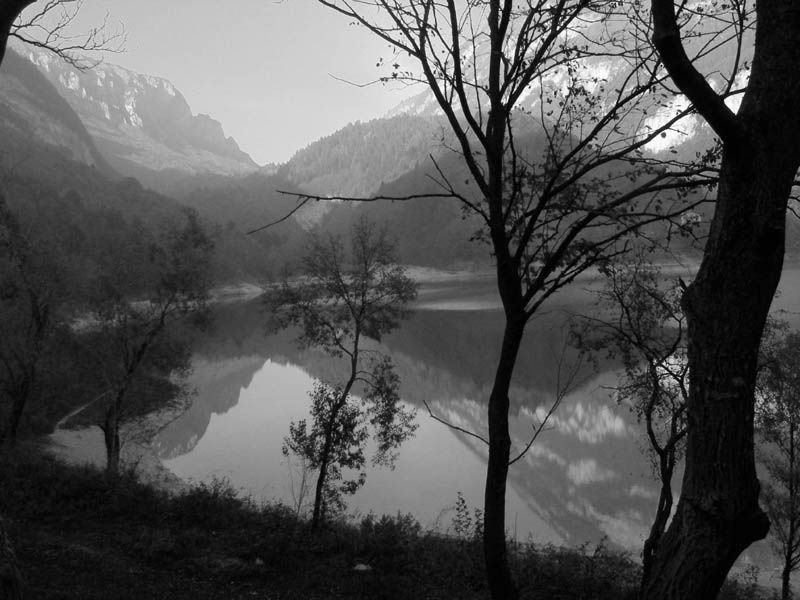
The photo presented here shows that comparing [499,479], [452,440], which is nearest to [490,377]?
[452,440]

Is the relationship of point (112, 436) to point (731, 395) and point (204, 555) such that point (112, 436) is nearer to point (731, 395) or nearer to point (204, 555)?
point (204, 555)

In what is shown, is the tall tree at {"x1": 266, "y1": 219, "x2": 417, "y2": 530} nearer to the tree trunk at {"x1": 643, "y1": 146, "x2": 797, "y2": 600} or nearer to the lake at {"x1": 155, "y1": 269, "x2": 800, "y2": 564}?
the lake at {"x1": 155, "y1": 269, "x2": 800, "y2": 564}

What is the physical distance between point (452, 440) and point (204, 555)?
1499 cm

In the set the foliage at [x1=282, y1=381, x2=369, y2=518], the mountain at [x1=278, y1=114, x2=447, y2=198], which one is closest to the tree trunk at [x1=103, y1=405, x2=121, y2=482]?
the foliage at [x1=282, y1=381, x2=369, y2=518]

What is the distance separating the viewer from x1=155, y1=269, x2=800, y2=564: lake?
51.9 ft

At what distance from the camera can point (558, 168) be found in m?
3.25

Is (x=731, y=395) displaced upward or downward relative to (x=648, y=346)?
downward

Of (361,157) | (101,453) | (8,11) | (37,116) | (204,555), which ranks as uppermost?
(361,157)

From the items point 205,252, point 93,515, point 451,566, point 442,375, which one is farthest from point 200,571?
point 442,375

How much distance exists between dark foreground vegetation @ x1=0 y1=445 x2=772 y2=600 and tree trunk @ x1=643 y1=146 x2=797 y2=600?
4550 millimetres

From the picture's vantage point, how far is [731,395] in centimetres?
184

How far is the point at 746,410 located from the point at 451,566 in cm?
619

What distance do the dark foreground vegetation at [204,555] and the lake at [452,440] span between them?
10.0 feet

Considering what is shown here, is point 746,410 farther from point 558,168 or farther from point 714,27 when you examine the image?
point 714,27
